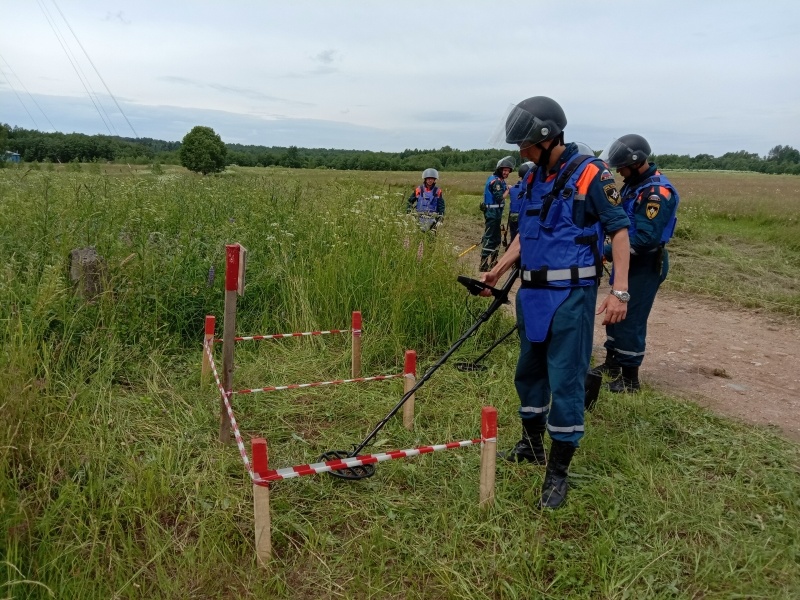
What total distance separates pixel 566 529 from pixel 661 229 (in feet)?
8.56

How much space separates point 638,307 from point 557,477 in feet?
6.95

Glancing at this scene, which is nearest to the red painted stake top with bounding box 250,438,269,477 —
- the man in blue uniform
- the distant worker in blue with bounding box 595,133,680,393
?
the man in blue uniform

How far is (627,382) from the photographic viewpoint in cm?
482

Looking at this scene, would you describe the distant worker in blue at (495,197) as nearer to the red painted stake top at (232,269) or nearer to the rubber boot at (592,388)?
the rubber boot at (592,388)

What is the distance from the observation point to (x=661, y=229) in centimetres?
450

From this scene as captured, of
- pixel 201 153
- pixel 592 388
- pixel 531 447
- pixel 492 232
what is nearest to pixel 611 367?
pixel 592 388

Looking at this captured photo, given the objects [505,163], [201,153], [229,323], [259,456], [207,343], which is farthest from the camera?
[201,153]

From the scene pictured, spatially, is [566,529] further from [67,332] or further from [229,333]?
[67,332]

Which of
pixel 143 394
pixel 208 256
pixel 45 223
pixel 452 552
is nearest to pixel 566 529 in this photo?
pixel 452 552

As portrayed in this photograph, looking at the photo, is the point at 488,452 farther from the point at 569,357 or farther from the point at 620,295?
the point at 620,295

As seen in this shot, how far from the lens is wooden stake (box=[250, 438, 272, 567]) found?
7.91 ft

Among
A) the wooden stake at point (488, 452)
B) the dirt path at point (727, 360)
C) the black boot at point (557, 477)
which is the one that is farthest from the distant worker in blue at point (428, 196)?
the wooden stake at point (488, 452)

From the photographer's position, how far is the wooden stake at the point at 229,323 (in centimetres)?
325

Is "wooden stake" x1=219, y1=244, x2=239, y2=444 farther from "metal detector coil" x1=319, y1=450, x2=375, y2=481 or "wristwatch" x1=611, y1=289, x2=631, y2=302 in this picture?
"wristwatch" x1=611, y1=289, x2=631, y2=302
